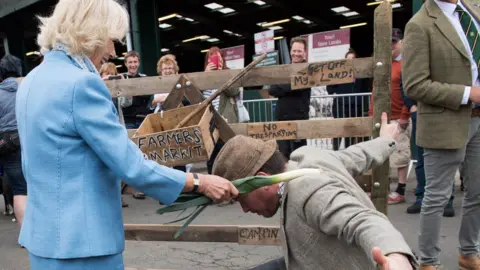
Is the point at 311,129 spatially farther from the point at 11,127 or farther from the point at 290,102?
the point at 11,127

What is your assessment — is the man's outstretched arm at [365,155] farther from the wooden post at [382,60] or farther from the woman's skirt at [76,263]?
the woman's skirt at [76,263]

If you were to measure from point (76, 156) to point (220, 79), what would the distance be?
1.50 meters

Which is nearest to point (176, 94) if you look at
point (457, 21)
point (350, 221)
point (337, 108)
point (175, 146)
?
point (175, 146)

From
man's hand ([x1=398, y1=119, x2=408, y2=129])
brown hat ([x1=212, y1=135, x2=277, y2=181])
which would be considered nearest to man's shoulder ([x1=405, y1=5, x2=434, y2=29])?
brown hat ([x1=212, y1=135, x2=277, y2=181])

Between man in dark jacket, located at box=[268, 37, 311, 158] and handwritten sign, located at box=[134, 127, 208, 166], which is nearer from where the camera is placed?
handwritten sign, located at box=[134, 127, 208, 166]

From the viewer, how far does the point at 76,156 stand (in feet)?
5.72

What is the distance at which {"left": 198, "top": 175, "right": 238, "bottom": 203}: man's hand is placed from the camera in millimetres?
1864

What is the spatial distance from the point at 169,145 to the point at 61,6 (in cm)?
122

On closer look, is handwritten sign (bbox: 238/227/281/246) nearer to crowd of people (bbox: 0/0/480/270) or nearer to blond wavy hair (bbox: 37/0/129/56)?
crowd of people (bbox: 0/0/480/270)

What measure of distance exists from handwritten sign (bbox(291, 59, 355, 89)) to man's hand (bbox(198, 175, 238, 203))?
1186mm

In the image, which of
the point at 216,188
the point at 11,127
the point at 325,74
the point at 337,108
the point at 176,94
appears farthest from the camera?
the point at 337,108

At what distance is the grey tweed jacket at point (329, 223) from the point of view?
1316 millimetres

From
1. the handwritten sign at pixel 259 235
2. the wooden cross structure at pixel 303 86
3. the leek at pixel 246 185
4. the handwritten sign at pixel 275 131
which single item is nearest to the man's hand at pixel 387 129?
the wooden cross structure at pixel 303 86

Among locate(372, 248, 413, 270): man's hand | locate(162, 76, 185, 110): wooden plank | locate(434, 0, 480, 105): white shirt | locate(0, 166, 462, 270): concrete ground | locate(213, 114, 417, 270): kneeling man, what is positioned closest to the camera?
locate(372, 248, 413, 270): man's hand
